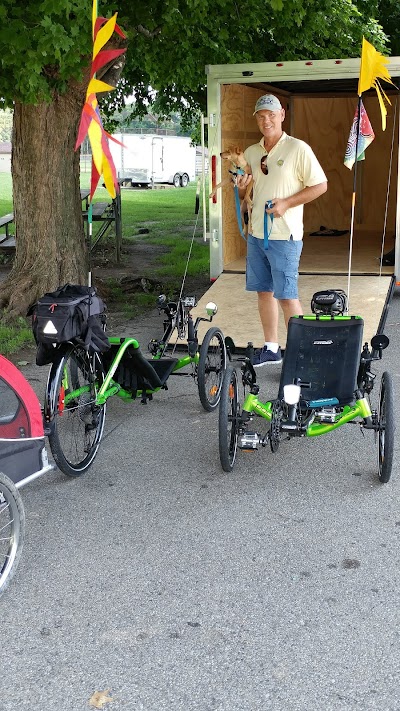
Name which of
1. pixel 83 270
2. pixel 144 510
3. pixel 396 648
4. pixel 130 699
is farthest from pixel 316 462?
pixel 83 270

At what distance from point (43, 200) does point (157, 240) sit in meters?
7.89

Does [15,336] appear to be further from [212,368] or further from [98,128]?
[98,128]

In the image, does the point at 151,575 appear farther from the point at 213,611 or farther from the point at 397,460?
the point at 397,460

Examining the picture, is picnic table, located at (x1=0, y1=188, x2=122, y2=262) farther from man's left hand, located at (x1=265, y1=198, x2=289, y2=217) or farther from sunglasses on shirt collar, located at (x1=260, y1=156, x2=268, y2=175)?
man's left hand, located at (x1=265, y1=198, x2=289, y2=217)

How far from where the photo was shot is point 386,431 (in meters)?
4.60

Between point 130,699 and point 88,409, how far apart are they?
7.72 feet

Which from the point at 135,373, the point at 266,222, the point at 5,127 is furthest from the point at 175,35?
the point at 5,127

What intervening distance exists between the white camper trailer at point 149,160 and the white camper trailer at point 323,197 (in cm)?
2530

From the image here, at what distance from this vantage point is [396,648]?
320 cm

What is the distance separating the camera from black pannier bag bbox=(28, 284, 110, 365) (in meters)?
4.50

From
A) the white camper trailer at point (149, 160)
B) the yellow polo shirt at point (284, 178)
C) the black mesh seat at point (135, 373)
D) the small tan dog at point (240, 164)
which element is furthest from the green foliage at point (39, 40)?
the white camper trailer at point (149, 160)

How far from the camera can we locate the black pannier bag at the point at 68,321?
450cm

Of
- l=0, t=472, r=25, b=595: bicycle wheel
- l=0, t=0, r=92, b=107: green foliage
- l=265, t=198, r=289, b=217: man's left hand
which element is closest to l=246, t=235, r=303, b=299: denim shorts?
l=265, t=198, r=289, b=217: man's left hand

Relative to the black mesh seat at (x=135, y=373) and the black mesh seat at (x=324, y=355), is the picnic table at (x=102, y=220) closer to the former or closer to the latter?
the black mesh seat at (x=135, y=373)
